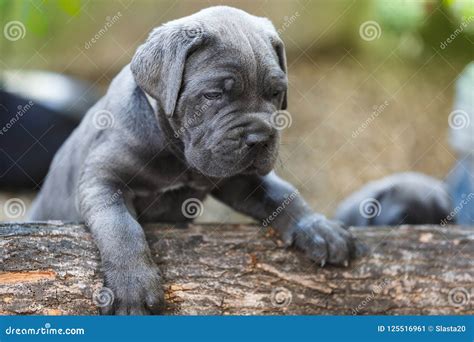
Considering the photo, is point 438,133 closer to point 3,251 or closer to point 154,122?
point 154,122

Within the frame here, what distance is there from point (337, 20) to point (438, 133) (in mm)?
2231

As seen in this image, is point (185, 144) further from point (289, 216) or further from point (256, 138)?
point (289, 216)

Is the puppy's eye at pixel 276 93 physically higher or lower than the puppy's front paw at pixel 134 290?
Answer: higher

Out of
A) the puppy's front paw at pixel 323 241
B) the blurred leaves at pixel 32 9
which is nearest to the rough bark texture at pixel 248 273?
the puppy's front paw at pixel 323 241

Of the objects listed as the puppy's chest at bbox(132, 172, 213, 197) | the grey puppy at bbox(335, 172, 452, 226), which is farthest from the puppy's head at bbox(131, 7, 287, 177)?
the grey puppy at bbox(335, 172, 452, 226)

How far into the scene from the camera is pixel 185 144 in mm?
4586

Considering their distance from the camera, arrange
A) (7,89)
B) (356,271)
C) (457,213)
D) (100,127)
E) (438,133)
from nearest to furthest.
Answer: (356,271)
(100,127)
(457,213)
(7,89)
(438,133)

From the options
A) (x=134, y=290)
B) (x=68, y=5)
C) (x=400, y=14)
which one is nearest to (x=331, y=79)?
(x=400, y=14)

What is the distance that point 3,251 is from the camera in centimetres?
410

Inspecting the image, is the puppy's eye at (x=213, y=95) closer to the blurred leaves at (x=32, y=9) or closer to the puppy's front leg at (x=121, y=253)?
the puppy's front leg at (x=121, y=253)

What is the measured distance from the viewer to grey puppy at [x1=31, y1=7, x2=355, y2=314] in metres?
4.26

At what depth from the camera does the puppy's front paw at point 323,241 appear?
4.66 metres

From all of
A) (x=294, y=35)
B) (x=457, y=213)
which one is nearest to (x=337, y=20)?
(x=294, y=35)

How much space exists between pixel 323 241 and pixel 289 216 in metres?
0.34
